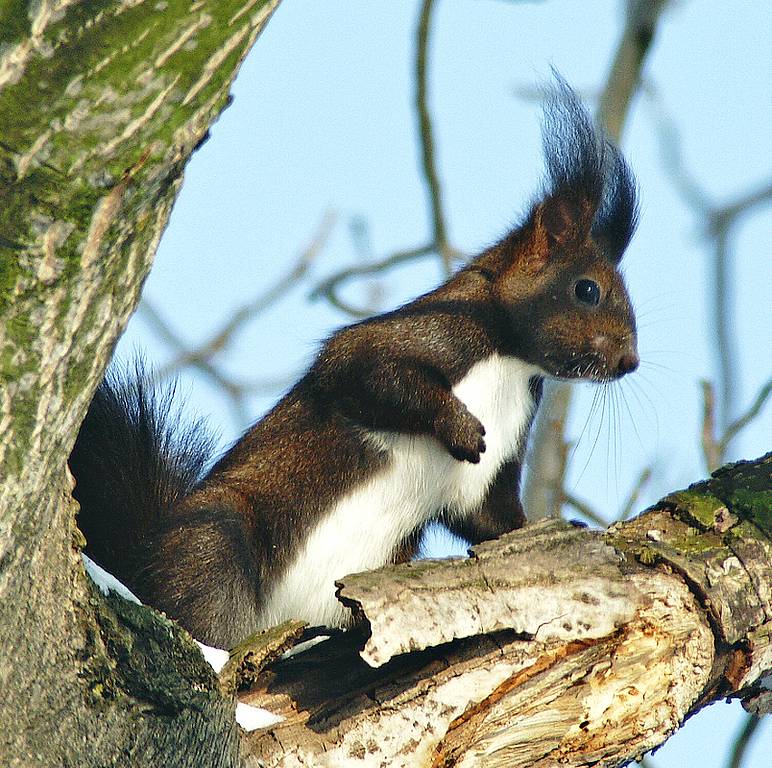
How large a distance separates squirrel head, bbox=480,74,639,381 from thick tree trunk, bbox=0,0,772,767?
0.79m

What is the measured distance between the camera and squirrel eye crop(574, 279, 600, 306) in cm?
372

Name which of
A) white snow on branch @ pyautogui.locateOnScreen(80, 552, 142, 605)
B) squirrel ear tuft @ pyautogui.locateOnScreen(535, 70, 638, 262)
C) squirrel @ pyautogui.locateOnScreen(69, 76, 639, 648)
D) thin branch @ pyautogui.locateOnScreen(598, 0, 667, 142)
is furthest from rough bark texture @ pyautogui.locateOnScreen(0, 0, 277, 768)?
thin branch @ pyautogui.locateOnScreen(598, 0, 667, 142)

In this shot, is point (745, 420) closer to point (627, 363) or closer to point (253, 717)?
point (627, 363)

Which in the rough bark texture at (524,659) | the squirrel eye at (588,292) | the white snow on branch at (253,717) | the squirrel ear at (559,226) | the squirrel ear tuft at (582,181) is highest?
the squirrel ear tuft at (582,181)

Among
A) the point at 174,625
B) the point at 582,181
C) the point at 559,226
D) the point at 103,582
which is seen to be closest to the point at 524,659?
the point at 174,625

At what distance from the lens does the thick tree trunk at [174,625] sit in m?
1.29

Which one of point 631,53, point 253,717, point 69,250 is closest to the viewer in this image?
point 69,250

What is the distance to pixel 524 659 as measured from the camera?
93.0 inches

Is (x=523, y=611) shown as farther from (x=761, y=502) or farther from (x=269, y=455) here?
(x=269, y=455)

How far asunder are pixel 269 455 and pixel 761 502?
4.86 ft

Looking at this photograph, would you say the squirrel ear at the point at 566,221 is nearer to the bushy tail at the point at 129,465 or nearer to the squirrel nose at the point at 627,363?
the squirrel nose at the point at 627,363

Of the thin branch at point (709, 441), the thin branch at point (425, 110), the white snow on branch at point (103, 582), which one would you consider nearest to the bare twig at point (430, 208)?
the thin branch at point (425, 110)

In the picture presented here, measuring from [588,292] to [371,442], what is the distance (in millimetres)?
908

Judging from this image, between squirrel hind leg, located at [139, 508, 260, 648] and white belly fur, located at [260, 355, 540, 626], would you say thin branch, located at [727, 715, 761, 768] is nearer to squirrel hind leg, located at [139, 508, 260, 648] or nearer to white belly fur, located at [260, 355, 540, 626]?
white belly fur, located at [260, 355, 540, 626]
